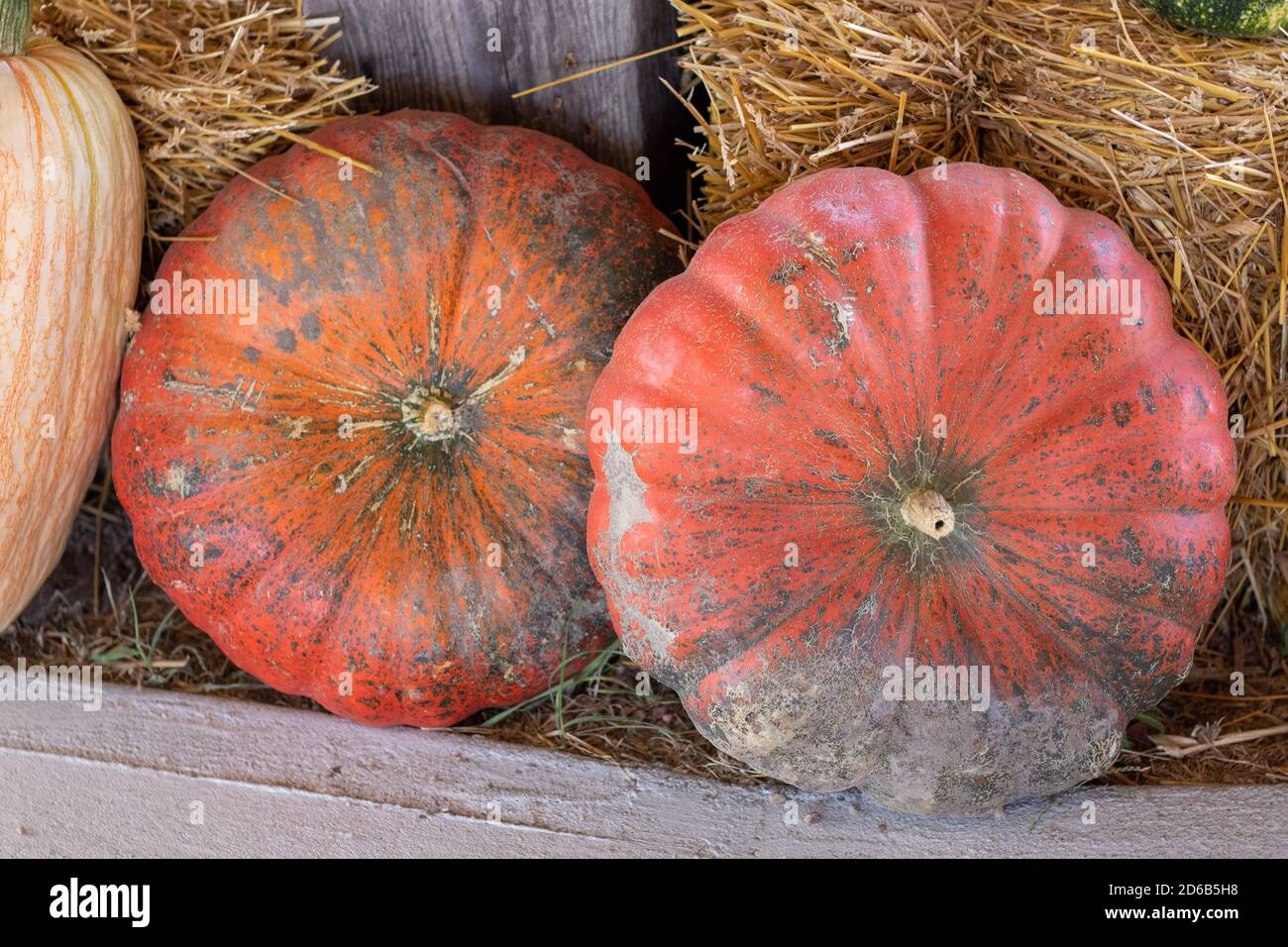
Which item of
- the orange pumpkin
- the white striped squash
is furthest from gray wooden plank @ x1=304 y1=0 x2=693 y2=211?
the white striped squash

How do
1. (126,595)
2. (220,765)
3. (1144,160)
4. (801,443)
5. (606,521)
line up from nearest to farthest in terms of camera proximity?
(801,443) < (606,521) < (1144,160) < (220,765) < (126,595)

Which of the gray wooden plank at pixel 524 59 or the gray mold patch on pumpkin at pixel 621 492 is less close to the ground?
the gray wooden plank at pixel 524 59

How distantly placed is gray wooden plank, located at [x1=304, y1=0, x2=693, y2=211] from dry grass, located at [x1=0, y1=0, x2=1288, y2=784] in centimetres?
11

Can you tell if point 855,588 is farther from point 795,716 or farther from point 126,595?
point 126,595

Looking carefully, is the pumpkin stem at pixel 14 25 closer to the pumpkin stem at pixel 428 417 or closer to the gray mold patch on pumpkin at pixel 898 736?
the pumpkin stem at pixel 428 417

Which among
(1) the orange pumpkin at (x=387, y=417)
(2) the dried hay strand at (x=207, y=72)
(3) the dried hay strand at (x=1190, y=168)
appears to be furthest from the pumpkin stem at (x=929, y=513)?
(2) the dried hay strand at (x=207, y=72)

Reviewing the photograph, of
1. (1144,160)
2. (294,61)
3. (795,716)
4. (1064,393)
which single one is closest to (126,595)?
(294,61)

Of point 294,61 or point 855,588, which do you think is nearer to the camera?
point 855,588

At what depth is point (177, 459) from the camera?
2.62m

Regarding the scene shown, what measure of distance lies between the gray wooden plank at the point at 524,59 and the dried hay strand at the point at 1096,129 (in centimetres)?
18

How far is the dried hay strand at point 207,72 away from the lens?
2.68m

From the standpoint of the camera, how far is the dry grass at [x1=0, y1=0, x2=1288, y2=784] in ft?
8.11

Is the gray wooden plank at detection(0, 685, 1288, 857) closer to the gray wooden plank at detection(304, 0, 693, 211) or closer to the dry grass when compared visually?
the dry grass

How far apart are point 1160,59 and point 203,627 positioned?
2356 millimetres
